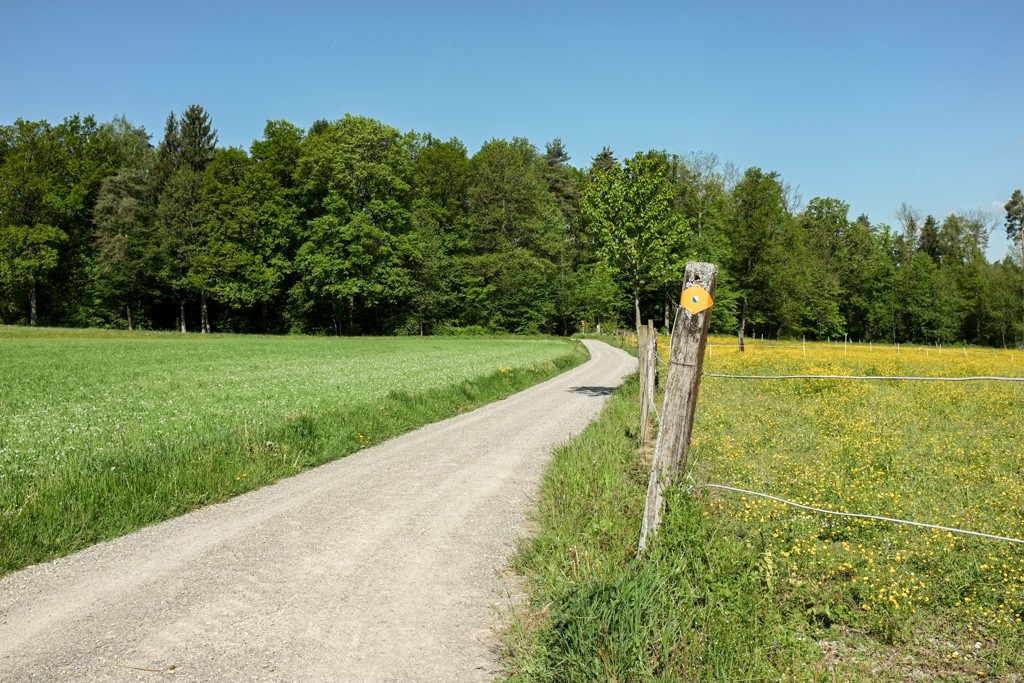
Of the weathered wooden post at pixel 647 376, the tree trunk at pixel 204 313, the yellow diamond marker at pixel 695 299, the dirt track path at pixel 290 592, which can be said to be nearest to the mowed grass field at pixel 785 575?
the dirt track path at pixel 290 592

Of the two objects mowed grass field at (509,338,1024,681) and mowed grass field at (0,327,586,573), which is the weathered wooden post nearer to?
mowed grass field at (509,338,1024,681)

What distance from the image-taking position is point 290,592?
520cm

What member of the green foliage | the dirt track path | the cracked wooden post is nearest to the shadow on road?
the green foliage

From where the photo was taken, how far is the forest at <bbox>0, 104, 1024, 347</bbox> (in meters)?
63.3

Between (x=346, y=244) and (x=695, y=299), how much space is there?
6259 cm

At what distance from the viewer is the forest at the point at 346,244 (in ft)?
208

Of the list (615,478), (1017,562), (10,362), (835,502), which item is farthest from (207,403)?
(10,362)

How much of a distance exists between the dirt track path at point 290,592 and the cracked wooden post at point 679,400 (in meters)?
1.60

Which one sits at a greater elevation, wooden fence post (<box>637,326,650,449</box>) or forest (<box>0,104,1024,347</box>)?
forest (<box>0,104,1024,347</box>)

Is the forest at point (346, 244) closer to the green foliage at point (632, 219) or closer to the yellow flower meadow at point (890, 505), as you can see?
the green foliage at point (632, 219)

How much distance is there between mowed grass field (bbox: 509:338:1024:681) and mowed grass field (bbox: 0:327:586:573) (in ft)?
15.4

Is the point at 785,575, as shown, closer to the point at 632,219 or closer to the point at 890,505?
the point at 890,505

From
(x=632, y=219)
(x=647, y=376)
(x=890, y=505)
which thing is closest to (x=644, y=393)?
(x=647, y=376)

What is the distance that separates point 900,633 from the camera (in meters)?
4.20
